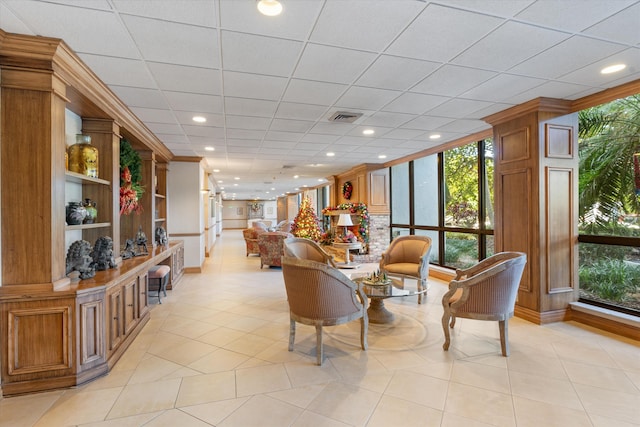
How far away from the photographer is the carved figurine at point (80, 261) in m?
2.70

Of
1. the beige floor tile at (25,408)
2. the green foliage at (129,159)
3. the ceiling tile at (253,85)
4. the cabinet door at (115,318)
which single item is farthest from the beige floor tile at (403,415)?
the green foliage at (129,159)

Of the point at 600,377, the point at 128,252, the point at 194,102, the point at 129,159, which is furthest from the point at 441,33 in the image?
the point at 128,252

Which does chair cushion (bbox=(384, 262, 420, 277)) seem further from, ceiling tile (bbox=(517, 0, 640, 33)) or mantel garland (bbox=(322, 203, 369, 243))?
ceiling tile (bbox=(517, 0, 640, 33))

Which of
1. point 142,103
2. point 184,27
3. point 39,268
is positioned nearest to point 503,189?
point 184,27

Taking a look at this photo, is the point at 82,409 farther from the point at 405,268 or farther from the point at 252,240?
the point at 252,240

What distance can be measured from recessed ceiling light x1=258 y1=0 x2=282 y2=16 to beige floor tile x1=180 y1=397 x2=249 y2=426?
253cm

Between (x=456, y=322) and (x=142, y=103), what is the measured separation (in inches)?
172

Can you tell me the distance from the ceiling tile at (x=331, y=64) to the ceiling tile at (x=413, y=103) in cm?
80

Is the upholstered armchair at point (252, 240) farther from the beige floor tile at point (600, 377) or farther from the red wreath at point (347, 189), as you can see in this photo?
the beige floor tile at point (600, 377)

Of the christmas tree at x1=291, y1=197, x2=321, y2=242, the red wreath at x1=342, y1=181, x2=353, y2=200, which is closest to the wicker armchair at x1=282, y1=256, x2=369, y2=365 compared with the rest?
the christmas tree at x1=291, y1=197, x2=321, y2=242

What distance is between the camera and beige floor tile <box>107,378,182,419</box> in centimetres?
213

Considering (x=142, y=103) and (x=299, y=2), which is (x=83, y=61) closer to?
(x=142, y=103)

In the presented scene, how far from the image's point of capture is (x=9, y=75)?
7.51 ft

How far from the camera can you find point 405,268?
4.72 m
